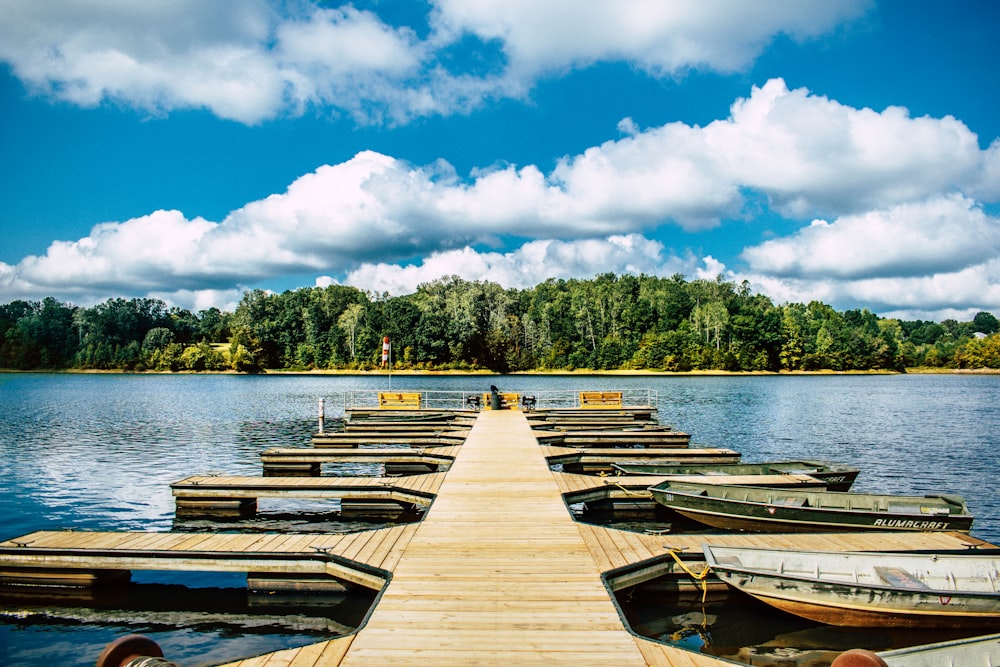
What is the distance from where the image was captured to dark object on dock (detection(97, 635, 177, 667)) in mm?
3674

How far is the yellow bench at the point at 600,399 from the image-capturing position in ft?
106

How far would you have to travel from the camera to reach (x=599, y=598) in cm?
643

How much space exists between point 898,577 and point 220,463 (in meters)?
20.2

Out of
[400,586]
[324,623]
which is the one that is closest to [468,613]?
[400,586]

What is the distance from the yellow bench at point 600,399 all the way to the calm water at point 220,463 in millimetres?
4148

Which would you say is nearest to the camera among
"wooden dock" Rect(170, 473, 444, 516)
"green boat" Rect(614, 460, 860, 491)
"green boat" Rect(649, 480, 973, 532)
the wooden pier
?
the wooden pier

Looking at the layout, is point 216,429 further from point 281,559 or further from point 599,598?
point 599,598

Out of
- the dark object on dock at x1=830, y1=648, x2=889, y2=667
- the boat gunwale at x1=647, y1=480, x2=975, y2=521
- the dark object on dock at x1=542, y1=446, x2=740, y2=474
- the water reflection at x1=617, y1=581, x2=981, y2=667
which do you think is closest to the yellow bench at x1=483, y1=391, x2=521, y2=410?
the dark object on dock at x1=542, y1=446, x2=740, y2=474

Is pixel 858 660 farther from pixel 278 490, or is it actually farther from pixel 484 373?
pixel 484 373

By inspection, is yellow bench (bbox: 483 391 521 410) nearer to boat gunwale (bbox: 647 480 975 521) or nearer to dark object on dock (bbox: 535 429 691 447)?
dark object on dock (bbox: 535 429 691 447)

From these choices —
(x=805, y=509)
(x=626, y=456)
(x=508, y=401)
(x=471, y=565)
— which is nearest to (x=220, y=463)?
(x=626, y=456)

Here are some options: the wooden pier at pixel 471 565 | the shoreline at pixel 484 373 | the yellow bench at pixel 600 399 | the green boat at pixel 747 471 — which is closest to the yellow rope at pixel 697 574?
the wooden pier at pixel 471 565

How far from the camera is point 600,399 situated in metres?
32.7

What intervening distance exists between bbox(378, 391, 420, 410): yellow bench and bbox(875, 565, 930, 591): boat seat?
24154 mm
